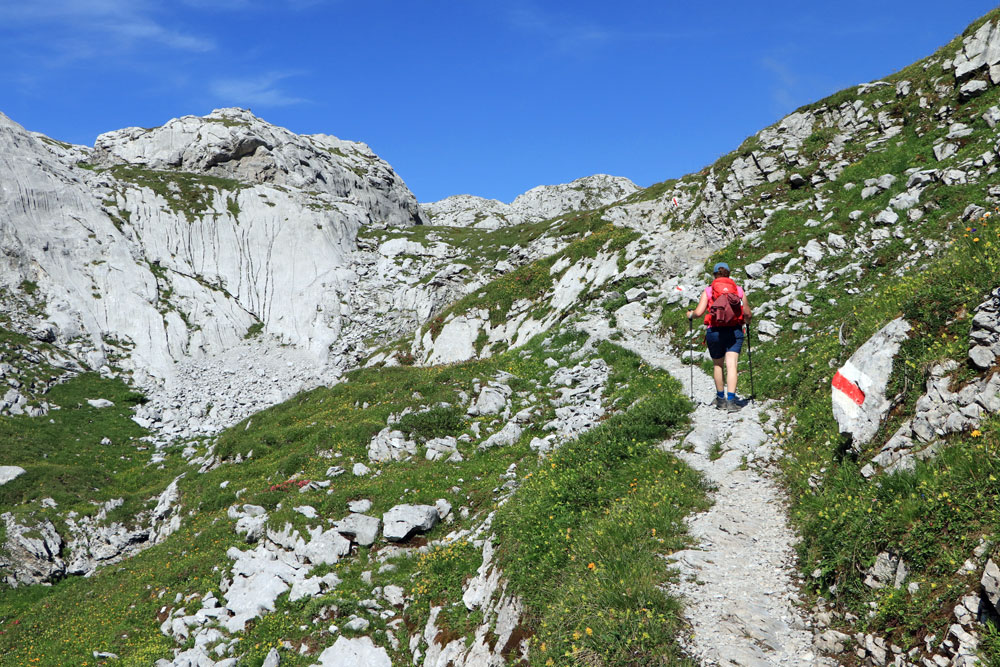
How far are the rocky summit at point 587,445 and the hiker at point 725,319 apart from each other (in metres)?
1.18

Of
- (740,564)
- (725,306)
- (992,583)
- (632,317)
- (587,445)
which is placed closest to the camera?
(992,583)

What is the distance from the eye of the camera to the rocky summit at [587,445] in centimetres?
672

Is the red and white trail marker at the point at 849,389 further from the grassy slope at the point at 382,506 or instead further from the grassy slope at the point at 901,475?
the grassy slope at the point at 382,506

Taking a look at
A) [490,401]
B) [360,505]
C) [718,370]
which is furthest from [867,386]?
[490,401]

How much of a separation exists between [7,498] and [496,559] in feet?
88.7

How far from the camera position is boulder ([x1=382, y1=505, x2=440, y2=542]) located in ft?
48.4

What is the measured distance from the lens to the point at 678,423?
13.2 metres

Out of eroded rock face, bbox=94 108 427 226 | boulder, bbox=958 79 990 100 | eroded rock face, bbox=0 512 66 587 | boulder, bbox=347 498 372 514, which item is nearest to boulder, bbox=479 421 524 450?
boulder, bbox=347 498 372 514

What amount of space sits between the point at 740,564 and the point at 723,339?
6.52 meters

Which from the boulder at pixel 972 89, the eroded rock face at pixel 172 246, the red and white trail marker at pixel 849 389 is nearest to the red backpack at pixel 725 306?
the red and white trail marker at pixel 849 389

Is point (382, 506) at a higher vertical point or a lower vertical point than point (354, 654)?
higher

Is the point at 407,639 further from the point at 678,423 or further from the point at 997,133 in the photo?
the point at 997,133

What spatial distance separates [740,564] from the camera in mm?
7711

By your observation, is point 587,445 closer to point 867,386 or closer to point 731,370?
point 731,370
